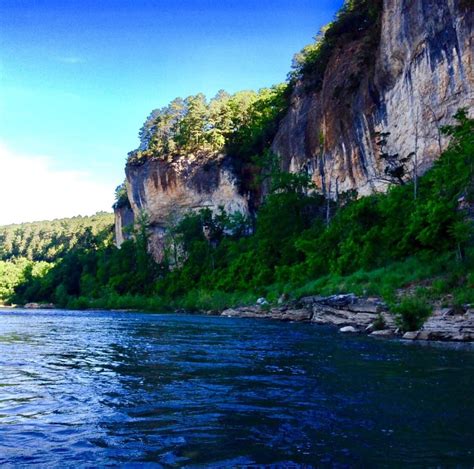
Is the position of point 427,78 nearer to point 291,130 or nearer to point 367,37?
point 367,37

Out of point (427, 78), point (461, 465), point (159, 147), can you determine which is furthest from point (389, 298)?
point (159, 147)

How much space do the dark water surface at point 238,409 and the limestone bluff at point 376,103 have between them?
2335 centimetres

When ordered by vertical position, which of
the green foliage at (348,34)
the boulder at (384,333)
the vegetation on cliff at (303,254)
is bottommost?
the boulder at (384,333)

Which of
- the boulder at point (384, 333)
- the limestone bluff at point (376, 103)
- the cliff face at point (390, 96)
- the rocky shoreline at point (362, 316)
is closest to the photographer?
Answer: the rocky shoreline at point (362, 316)

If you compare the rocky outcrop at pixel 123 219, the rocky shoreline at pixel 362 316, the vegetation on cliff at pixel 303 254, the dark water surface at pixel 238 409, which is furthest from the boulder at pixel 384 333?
the rocky outcrop at pixel 123 219

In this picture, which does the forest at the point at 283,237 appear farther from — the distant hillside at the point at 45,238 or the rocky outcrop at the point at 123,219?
the distant hillside at the point at 45,238

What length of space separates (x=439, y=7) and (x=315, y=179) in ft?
72.3

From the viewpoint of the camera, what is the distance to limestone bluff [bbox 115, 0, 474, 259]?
29703 mm

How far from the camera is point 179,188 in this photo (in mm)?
69875

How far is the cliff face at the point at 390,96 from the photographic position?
29469mm

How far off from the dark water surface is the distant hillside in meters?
128

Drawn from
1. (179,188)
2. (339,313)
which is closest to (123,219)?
(179,188)

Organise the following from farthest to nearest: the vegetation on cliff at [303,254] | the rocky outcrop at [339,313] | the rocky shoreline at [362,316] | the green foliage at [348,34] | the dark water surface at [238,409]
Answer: the green foliage at [348,34] → the vegetation on cliff at [303,254] → the rocky outcrop at [339,313] → the rocky shoreline at [362,316] → the dark water surface at [238,409]

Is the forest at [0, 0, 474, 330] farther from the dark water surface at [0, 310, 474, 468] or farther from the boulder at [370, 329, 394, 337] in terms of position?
the dark water surface at [0, 310, 474, 468]
